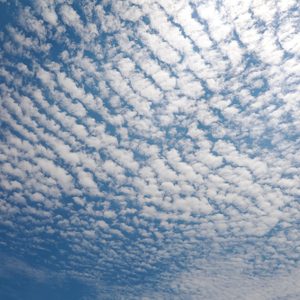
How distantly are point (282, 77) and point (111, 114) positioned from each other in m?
4.27

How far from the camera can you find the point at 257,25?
19.1ft

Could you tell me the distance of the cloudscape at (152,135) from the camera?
239 inches

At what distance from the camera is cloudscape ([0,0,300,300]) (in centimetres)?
608

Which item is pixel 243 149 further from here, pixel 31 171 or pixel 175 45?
pixel 31 171

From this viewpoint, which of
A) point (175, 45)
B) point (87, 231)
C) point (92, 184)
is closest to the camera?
point (175, 45)

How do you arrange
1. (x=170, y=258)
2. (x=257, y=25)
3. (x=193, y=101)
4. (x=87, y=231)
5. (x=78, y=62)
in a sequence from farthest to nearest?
(x=170, y=258) < (x=87, y=231) < (x=193, y=101) < (x=78, y=62) < (x=257, y=25)

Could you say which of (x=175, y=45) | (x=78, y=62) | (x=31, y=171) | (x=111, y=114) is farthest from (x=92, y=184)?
(x=175, y=45)

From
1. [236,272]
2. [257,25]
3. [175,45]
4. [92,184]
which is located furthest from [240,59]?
[236,272]

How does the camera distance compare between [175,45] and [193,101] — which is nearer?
[175,45]

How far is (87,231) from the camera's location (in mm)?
12828

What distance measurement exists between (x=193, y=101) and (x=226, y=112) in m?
0.93

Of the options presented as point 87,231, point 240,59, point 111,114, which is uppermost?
point 240,59

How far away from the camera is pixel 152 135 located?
8203 mm

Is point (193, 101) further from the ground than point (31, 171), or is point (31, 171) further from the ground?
point (193, 101)
